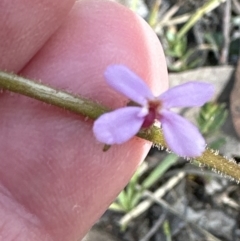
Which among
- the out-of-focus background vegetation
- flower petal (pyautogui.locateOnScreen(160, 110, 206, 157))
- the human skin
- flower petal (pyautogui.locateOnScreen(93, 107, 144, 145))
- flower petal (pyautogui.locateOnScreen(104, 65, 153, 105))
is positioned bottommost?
the out-of-focus background vegetation

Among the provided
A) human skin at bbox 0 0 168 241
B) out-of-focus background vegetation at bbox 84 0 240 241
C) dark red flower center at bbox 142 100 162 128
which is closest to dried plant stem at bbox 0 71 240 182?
dark red flower center at bbox 142 100 162 128

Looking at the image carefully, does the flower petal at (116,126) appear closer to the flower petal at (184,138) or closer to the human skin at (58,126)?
the flower petal at (184,138)

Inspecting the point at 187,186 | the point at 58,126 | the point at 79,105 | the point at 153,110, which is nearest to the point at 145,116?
→ the point at 153,110

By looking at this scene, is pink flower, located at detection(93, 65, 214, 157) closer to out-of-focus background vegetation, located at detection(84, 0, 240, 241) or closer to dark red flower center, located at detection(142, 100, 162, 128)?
dark red flower center, located at detection(142, 100, 162, 128)

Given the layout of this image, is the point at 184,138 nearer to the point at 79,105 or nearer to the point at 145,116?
the point at 145,116

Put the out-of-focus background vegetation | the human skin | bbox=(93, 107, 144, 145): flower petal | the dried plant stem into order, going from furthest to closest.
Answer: the out-of-focus background vegetation → the human skin → the dried plant stem → bbox=(93, 107, 144, 145): flower petal

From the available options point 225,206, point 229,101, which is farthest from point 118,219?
point 229,101

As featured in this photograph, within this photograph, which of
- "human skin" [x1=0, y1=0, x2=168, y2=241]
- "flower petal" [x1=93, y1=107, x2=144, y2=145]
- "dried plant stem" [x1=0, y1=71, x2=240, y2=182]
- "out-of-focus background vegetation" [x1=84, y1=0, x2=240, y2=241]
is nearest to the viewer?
"flower petal" [x1=93, y1=107, x2=144, y2=145]
